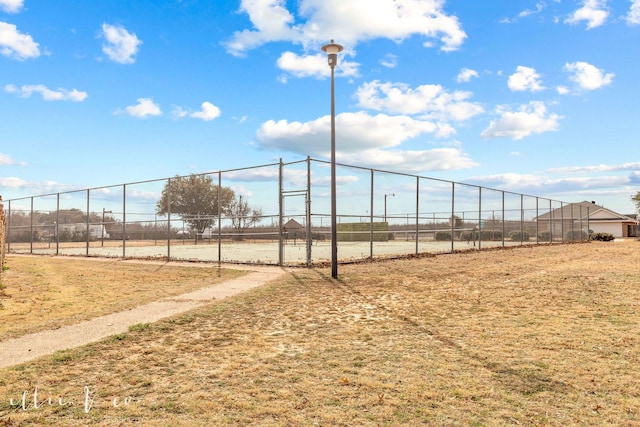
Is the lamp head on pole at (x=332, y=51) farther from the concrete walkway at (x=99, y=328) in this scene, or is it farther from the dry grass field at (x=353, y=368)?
the dry grass field at (x=353, y=368)

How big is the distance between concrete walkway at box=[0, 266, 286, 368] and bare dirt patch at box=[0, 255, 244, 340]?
0.99ft

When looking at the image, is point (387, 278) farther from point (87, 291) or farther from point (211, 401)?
point (211, 401)

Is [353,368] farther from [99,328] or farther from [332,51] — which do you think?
[332,51]

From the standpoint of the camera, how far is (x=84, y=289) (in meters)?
9.97

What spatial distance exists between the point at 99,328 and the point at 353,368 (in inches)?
144

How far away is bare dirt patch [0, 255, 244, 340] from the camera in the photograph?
689 centimetres

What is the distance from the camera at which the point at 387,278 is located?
10.9 metres

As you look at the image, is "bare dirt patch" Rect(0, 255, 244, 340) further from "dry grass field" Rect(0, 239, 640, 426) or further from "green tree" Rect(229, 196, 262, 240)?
"green tree" Rect(229, 196, 262, 240)

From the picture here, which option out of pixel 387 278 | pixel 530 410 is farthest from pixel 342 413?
pixel 387 278

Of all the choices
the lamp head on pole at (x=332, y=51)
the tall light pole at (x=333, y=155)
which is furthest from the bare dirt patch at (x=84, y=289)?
the lamp head on pole at (x=332, y=51)

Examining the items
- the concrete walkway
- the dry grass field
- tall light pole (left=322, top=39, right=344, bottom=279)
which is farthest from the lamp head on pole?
the dry grass field

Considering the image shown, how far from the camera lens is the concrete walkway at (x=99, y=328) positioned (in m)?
4.95

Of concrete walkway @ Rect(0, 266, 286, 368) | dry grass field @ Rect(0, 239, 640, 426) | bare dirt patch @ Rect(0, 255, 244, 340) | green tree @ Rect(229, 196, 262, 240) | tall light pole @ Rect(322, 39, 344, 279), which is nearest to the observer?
dry grass field @ Rect(0, 239, 640, 426)

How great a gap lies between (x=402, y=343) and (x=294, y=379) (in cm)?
171
